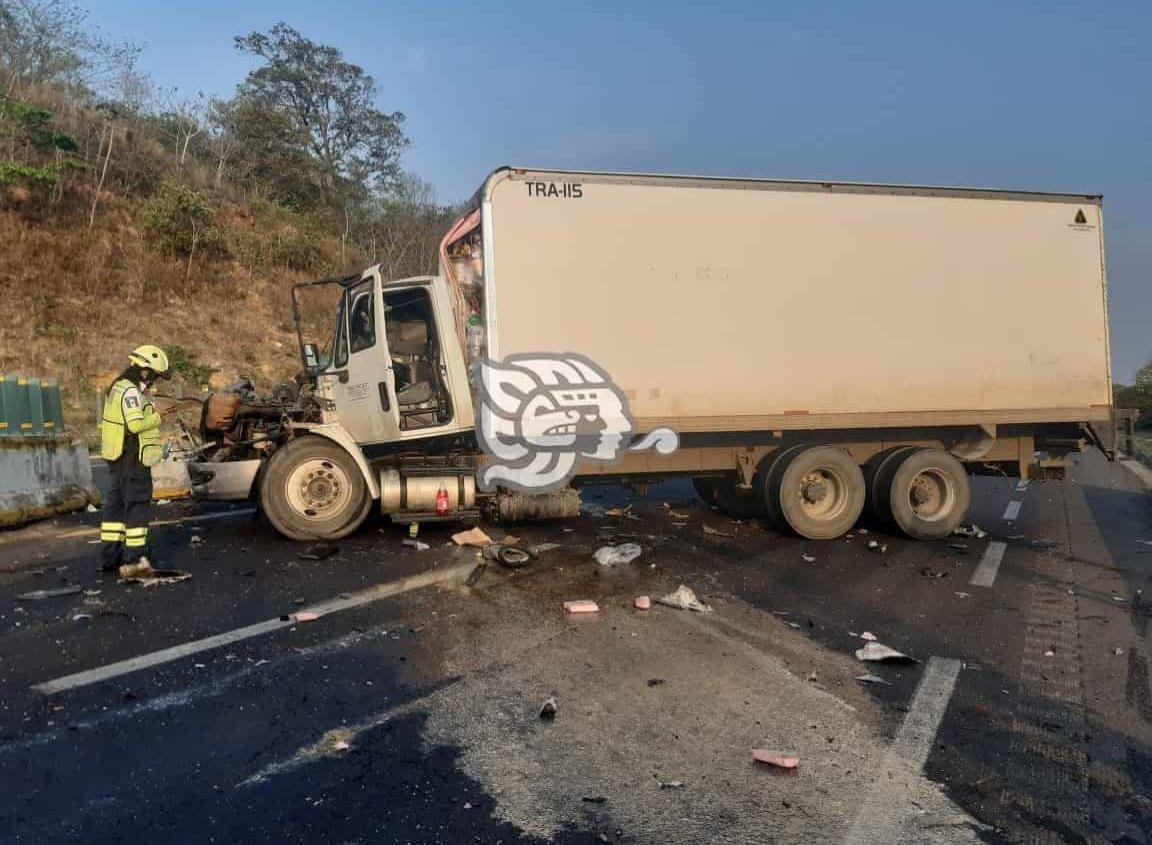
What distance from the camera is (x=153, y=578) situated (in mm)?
6180

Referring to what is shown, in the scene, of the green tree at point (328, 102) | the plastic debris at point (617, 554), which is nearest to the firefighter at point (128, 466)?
the plastic debris at point (617, 554)

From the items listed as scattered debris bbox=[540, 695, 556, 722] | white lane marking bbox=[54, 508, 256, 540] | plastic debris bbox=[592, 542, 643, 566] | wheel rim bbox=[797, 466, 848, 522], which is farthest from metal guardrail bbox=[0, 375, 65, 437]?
wheel rim bbox=[797, 466, 848, 522]

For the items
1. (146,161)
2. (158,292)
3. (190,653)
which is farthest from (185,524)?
(146,161)

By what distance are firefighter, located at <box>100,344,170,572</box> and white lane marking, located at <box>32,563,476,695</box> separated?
1.66m

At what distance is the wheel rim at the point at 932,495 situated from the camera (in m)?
8.62

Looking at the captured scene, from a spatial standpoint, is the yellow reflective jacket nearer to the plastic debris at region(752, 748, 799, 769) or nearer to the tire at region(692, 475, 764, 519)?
the plastic debris at region(752, 748, 799, 769)

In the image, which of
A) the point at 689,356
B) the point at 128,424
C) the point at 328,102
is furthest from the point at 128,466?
the point at 328,102

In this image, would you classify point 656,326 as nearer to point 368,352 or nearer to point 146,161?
point 368,352

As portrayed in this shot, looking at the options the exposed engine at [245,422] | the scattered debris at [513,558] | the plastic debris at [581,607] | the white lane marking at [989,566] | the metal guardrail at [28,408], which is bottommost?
the white lane marking at [989,566]

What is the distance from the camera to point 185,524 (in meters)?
8.45

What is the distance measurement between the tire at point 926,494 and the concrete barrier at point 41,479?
27.9ft

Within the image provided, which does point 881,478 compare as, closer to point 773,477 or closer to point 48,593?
point 773,477

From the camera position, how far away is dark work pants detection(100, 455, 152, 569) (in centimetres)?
635

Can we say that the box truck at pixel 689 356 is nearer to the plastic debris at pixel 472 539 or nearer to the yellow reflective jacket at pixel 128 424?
the plastic debris at pixel 472 539
